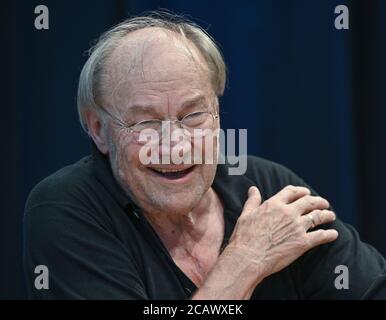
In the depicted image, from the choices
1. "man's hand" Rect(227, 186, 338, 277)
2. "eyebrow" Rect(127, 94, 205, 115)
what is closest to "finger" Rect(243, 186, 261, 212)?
"man's hand" Rect(227, 186, 338, 277)

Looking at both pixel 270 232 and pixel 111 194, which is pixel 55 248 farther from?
pixel 270 232

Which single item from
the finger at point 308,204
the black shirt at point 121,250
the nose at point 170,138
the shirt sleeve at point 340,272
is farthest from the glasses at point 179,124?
the shirt sleeve at point 340,272

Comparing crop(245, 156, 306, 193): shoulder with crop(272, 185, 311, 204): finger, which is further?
crop(245, 156, 306, 193): shoulder

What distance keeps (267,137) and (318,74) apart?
0.87ft

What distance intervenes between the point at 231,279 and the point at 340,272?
298 millimetres

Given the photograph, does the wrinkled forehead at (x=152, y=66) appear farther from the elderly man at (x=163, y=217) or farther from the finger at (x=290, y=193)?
the finger at (x=290, y=193)

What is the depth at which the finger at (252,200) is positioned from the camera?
1.46 meters

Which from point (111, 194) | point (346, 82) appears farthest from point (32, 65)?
point (346, 82)

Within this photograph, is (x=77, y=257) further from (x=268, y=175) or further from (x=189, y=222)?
(x=268, y=175)

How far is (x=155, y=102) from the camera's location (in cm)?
141

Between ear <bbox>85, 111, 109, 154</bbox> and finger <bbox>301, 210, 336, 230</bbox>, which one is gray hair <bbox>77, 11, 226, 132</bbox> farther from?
finger <bbox>301, 210, 336, 230</bbox>

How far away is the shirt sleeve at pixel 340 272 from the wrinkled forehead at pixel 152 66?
452 mm

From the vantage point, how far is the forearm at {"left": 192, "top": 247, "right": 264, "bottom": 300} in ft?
4.34

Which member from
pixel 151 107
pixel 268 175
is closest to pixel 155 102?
pixel 151 107
